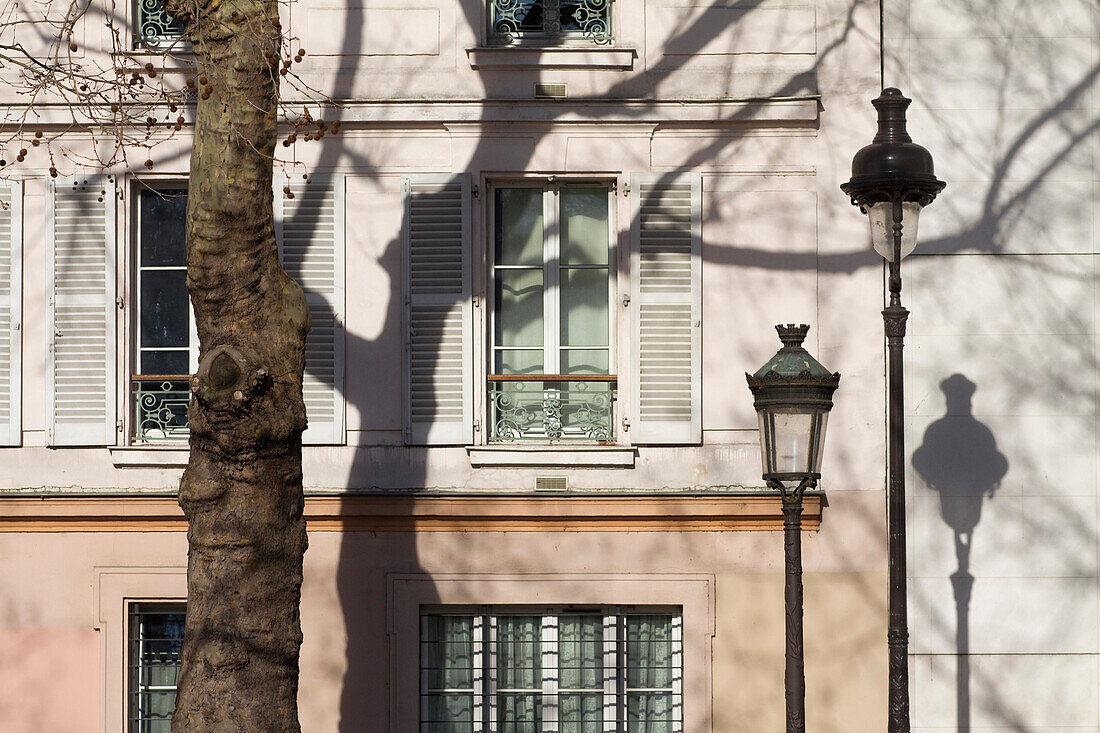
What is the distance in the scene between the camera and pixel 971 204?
31.6 ft

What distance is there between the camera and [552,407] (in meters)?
9.60

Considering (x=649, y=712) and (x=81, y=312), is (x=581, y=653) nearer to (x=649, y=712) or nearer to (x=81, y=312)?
(x=649, y=712)

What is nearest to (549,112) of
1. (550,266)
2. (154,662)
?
(550,266)

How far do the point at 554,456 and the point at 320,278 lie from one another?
2070mm

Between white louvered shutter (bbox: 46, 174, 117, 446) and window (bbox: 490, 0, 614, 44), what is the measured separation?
299cm

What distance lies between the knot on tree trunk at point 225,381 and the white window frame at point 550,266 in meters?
2.94

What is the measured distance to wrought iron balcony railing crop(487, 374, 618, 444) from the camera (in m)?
9.59

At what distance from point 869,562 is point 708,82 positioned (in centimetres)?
355

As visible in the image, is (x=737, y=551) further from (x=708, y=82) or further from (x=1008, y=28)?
(x=1008, y=28)

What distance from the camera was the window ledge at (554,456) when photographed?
30.9 feet

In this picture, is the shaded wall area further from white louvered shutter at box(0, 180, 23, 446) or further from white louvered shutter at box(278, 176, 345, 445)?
white louvered shutter at box(0, 180, 23, 446)

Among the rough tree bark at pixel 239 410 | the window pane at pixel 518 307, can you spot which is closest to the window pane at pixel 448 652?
the window pane at pixel 518 307

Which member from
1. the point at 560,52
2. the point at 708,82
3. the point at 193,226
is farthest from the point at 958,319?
the point at 193,226

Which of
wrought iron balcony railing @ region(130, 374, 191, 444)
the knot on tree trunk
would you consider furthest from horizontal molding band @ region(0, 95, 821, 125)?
the knot on tree trunk
